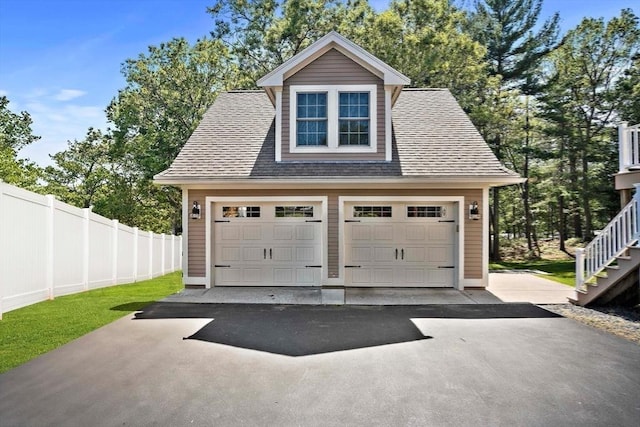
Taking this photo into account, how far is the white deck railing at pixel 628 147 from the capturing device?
29.4 feet

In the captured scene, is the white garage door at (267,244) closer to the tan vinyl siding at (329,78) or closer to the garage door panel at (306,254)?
the garage door panel at (306,254)

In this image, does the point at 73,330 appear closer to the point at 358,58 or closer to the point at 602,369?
the point at 602,369

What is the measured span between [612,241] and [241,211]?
8.38m

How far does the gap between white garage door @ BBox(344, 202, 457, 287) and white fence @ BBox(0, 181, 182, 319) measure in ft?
20.7

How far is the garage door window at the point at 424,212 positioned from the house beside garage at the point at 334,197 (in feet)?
0.08

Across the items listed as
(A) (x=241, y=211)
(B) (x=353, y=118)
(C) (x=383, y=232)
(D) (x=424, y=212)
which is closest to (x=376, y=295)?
(C) (x=383, y=232)

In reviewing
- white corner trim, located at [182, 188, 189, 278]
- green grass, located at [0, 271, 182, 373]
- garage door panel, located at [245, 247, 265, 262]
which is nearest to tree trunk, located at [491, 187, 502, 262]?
garage door panel, located at [245, 247, 265, 262]

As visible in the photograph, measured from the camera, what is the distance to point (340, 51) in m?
9.96

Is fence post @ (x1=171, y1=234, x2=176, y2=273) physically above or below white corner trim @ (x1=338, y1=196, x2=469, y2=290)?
below

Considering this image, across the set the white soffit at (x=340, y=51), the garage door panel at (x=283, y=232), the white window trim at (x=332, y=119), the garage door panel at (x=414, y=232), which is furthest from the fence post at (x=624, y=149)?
the garage door panel at (x=283, y=232)

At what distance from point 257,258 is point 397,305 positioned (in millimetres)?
3866

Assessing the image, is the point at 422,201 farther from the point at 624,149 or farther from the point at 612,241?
the point at 624,149

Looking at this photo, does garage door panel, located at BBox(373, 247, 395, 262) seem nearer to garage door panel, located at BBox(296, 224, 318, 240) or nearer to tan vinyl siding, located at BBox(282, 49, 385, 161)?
garage door panel, located at BBox(296, 224, 318, 240)

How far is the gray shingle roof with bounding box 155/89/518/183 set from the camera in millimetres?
9406
